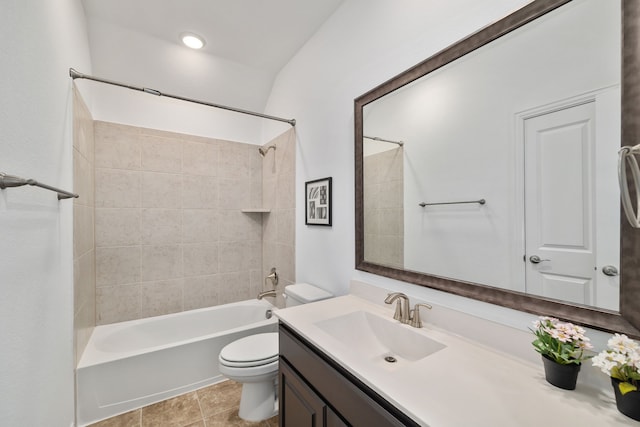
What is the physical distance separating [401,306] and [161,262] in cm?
229

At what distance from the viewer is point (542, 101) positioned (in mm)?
868

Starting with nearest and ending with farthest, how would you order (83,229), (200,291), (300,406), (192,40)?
1. (300,406)
2. (83,229)
3. (192,40)
4. (200,291)

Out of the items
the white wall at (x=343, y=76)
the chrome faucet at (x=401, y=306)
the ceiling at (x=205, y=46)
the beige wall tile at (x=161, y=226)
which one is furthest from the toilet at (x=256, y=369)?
the ceiling at (x=205, y=46)

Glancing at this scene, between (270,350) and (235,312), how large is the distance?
111 centimetres

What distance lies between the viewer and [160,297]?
8.20 feet

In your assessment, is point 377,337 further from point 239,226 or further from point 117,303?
point 117,303

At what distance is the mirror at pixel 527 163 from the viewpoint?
2.40ft

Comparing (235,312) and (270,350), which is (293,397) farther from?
(235,312)

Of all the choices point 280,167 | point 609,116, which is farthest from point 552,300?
point 280,167

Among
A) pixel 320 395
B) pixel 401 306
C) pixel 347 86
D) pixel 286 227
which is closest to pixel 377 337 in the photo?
pixel 401 306

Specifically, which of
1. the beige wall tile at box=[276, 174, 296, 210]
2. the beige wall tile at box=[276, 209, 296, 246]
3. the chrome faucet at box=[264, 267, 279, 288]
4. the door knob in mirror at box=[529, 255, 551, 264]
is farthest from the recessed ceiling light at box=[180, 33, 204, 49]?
the door knob in mirror at box=[529, 255, 551, 264]

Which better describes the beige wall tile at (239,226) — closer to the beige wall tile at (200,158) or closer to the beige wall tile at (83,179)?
the beige wall tile at (200,158)

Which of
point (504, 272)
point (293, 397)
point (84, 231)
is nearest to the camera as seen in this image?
point (504, 272)

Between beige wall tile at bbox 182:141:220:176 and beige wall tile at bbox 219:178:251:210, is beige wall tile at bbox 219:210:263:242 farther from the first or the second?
beige wall tile at bbox 182:141:220:176
